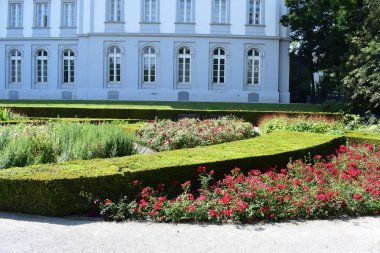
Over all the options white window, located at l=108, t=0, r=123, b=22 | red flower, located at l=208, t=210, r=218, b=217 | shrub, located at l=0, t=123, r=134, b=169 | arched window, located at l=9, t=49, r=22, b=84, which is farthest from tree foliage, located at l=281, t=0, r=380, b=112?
arched window, located at l=9, t=49, r=22, b=84

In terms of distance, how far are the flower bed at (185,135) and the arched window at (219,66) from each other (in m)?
18.3

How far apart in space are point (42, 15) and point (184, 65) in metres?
11.4

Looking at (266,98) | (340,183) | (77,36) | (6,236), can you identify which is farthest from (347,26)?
(6,236)

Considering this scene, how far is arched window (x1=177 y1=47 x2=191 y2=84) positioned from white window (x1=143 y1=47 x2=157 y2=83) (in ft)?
5.51

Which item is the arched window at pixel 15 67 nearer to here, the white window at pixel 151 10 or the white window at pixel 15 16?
the white window at pixel 15 16

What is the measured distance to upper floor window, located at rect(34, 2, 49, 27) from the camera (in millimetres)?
33375

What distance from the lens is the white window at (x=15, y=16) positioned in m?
33.9

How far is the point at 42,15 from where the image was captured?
1318 inches

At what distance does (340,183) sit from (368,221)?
3.74 feet

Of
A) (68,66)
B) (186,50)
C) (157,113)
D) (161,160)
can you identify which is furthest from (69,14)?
(161,160)

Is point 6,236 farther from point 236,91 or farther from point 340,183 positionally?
point 236,91

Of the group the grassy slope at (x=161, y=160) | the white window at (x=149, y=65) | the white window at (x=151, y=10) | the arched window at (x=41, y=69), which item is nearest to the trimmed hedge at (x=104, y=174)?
the grassy slope at (x=161, y=160)

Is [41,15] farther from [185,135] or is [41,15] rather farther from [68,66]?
[185,135]

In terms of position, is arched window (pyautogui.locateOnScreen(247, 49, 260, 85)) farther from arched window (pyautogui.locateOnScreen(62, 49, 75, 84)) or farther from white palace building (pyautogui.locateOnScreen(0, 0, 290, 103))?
arched window (pyautogui.locateOnScreen(62, 49, 75, 84))
